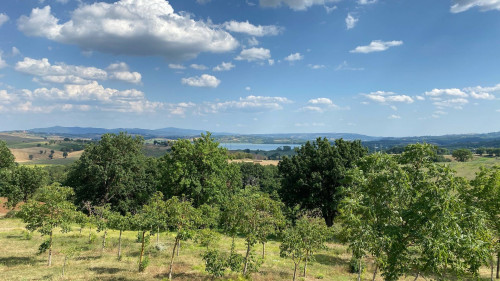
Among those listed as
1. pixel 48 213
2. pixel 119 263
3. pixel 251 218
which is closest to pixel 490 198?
pixel 251 218

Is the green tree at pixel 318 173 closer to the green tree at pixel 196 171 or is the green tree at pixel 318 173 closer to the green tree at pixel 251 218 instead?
the green tree at pixel 196 171

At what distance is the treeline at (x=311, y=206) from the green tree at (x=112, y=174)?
224 millimetres

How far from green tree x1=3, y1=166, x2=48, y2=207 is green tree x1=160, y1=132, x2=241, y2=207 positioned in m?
31.5

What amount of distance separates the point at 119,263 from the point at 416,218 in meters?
21.3

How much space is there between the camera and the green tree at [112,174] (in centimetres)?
4684

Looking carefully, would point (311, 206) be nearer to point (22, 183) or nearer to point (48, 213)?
point (48, 213)

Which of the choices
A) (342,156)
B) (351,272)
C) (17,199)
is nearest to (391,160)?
(351,272)

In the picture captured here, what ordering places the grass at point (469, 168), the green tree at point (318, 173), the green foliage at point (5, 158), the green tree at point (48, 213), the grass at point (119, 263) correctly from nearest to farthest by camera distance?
the grass at point (119, 263) → the green tree at point (48, 213) → the green tree at point (318, 173) → the green foliage at point (5, 158) → the grass at point (469, 168)

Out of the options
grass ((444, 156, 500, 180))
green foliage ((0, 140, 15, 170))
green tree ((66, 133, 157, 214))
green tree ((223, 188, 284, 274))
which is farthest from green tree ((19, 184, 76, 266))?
grass ((444, 156, 500, 180))

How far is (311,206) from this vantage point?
41.2 metres

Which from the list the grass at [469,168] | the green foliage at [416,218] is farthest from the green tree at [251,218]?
the grass at [469,168]

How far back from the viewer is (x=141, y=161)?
51750mm

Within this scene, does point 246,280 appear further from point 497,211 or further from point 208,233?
point 497,211

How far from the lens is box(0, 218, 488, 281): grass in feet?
61.9
